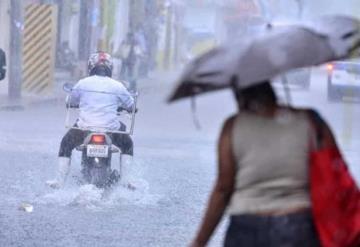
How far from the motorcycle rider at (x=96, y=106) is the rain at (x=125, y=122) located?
263mm

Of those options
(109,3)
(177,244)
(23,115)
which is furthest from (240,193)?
(109,3)

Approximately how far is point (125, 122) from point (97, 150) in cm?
856

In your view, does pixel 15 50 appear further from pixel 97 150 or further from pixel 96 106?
pixel 97 150

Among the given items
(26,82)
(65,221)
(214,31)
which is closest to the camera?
(65,221)

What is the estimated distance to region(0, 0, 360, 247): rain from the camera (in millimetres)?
9312

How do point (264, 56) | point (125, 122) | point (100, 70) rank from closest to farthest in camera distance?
1. point (264, 56)
2. point (100, 70)
3. point (125, 122)

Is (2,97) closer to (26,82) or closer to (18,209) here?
(26,82)

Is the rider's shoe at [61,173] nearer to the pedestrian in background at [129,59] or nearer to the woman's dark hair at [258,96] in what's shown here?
the woman's dark hair at [258,96]

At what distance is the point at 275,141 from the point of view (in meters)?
4.79

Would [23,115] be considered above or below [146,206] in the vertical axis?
below

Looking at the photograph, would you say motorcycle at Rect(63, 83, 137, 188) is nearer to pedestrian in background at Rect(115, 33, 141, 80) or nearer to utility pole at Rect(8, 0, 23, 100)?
utility pole at Rect(8, 0, 23, 100)

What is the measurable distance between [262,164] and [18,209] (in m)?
5.66

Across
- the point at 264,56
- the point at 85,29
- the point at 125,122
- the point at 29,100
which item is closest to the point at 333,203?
the point at 264,56

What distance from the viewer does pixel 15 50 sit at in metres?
24.3
